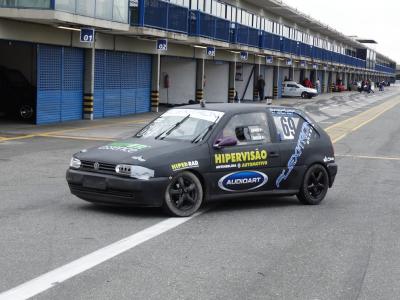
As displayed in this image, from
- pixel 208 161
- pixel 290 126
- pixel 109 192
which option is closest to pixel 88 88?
pixel 290 126

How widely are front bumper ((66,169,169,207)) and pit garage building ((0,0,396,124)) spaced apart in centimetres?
1211

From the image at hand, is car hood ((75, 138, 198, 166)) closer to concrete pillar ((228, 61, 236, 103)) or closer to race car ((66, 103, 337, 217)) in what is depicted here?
race car ((66, 103, 337, 217))

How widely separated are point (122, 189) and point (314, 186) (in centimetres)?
312

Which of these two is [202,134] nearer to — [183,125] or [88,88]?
[183,125]

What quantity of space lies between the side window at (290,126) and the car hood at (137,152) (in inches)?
60.0

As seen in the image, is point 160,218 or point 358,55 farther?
point 358,55

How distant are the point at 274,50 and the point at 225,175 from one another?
129ft

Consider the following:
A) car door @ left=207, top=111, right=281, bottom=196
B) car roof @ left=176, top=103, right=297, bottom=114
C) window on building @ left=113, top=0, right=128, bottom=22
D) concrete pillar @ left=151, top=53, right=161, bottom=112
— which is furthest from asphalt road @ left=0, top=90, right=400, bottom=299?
concrete pillar @ left=151, top=53, right=161, bottom=112

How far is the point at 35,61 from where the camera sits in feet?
75.5

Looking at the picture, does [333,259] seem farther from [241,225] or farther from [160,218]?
[160,218]

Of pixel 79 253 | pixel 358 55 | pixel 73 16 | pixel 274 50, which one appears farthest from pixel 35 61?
pixel 358 55

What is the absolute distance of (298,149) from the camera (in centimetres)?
940

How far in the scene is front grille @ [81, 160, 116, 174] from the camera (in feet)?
26.0

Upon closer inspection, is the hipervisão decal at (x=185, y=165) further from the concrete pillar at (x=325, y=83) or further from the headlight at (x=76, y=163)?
the concrete pillar at (x=325, y=83)
